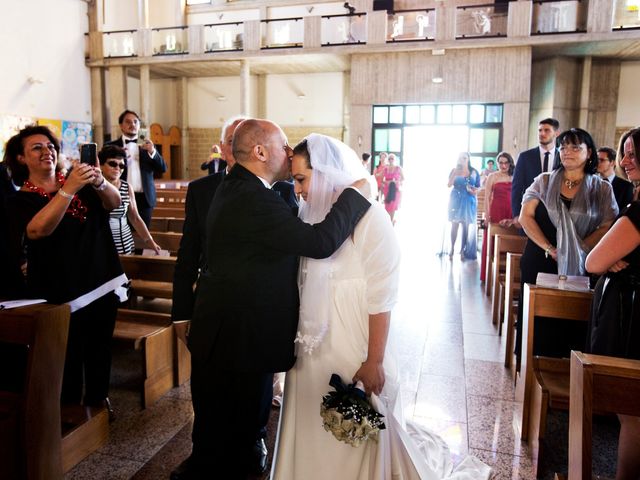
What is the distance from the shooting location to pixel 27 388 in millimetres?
1939

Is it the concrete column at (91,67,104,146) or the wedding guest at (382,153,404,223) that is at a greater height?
the concrete column at (91,67,104,146)

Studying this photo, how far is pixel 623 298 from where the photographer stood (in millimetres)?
1971

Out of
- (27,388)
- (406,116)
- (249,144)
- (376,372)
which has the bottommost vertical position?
(27,388)

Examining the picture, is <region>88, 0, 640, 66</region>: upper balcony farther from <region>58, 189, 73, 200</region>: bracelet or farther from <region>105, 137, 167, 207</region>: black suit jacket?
<region>58, 189, 73, 200</region>: bracelet

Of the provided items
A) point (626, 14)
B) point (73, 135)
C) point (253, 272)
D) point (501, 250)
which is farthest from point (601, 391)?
point (73, 135)

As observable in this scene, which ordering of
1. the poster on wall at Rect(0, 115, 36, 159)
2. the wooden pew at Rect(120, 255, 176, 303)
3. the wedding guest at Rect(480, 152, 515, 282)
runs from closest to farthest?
the wooden pew at Rect(120, 255, 176, 303), the wedding guest at Rect(480, 152, 515, 282), the poster on wall at Rect(0, 115, 36, 159)

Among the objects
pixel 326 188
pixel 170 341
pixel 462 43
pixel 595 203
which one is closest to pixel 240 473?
pixel 326 188

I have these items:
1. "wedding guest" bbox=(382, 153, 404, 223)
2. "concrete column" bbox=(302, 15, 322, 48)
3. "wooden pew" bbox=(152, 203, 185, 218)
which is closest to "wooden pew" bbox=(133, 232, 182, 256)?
"wooden pew" bbox=(152, 203, 185, 218)

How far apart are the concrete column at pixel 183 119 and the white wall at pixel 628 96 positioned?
14.5 meters

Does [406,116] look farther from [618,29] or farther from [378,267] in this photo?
[378,267]

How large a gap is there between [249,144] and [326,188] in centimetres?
31

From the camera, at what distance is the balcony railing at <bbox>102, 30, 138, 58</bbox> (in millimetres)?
16047

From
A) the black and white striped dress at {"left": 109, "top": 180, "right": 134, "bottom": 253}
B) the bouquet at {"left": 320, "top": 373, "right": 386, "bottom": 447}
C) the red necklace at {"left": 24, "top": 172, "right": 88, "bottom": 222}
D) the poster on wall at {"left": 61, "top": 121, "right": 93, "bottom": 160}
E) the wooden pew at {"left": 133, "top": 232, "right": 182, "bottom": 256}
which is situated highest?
the poster on wall at {"left": 61, "top": 121, "right": 93, "bottom": 160}

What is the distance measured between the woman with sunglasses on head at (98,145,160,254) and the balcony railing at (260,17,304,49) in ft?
39.5
